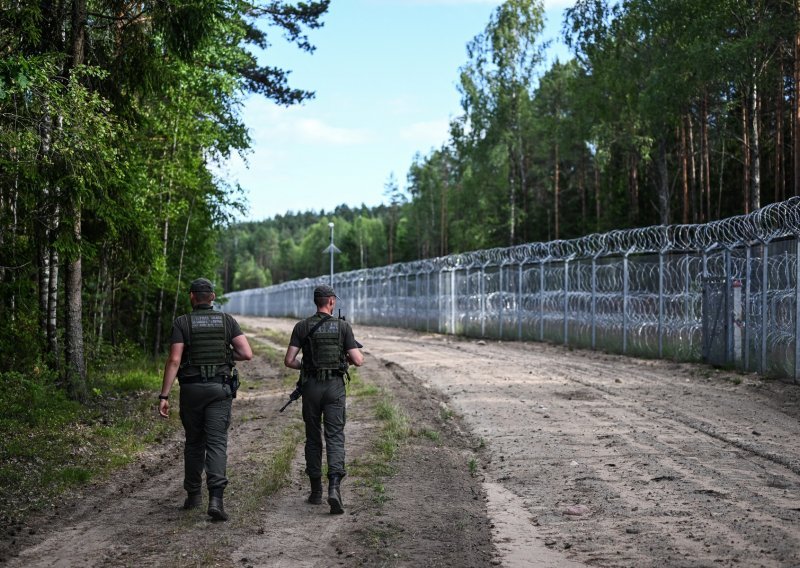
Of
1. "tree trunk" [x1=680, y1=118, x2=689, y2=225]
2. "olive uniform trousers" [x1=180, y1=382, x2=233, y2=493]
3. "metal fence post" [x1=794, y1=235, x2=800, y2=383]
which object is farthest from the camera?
Answer: "tree trunk" [x1=680, y1=118, x2=689, y2=225]

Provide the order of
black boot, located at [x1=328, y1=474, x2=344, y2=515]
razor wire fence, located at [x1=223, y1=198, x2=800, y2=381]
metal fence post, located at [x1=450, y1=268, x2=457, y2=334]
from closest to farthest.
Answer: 1. black boot, located at [x1=328, y1=474, x2=344, y2=515]
2. razor wire fence, located at [x1=223, y1=198, x2=800, y2=381]
3. metal fence post, located at [x1=450, y1=268, x2=457, y2=334]

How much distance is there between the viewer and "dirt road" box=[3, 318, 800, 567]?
556cm

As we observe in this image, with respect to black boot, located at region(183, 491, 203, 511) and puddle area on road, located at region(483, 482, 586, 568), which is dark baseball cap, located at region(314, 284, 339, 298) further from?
puddle area on road, located at region(483, 482, 586, 568)

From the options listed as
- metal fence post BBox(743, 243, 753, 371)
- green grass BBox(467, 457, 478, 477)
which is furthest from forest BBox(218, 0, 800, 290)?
green grass BBox(467, 457, 478, 477)

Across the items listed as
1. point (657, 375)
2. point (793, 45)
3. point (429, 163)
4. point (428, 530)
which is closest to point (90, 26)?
point (428, 530)

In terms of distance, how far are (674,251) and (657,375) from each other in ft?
11.5

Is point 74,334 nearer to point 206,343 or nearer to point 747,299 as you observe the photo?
point 206,343

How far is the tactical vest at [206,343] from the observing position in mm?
6840

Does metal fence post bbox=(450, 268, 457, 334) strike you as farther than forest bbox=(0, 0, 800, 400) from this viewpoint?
Yes

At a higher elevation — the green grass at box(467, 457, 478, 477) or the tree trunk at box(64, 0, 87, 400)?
the tree trunk at box(64, 0, 87, 400)

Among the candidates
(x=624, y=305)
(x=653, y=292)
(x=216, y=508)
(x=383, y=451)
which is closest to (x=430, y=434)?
(x=383, y=451)

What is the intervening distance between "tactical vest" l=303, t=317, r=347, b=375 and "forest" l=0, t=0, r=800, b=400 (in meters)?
3.15

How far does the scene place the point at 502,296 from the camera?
28688 mm

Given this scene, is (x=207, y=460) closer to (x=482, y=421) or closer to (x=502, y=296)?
(x=482, y=421)
